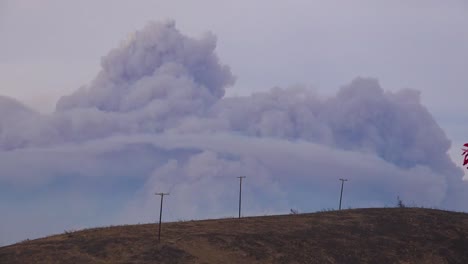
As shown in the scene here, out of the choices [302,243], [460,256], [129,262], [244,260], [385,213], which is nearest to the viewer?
[129,262]

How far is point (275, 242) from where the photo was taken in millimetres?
46031

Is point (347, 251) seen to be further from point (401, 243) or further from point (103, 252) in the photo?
point (103, 252)

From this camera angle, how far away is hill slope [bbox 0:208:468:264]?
1609 inches

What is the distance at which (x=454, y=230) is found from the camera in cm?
5516

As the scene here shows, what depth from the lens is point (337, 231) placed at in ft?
169

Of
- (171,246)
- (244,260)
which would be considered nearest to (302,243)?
(244,260)

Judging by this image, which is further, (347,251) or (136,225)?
(136,225)

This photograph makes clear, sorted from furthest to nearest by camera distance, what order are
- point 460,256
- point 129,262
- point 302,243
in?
point 460,256 → point 302,243 → point 129,262

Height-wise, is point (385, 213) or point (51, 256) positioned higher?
point (385, 213)

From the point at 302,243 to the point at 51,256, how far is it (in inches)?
768

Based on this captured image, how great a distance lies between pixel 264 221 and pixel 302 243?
7236mm

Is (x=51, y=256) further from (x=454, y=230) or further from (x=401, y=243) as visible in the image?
(x=454, y=230)

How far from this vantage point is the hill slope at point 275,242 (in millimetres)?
40875

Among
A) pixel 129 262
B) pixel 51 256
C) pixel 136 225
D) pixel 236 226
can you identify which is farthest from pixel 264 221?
pixel 51 256
